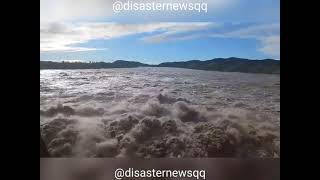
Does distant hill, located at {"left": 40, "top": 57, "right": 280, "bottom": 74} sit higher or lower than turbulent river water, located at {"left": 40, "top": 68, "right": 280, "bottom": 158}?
higher

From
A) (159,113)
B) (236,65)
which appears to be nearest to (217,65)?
(236,65)

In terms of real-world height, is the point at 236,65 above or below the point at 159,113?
above

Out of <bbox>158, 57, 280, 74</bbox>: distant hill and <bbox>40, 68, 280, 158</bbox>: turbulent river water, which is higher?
<bbox>158, 57, 280, 74</bbox>: distant hill

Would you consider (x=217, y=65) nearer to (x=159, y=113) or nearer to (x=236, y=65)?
(x=236, y=65)

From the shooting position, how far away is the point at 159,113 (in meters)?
2.52

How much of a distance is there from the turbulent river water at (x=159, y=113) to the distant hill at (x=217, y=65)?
1.2 inches

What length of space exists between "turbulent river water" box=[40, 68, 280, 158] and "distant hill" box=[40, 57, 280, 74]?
29mm

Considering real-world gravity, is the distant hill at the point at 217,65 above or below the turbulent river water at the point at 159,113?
above

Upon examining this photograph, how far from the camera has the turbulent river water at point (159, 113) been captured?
251 cm

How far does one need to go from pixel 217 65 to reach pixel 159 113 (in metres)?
0.44

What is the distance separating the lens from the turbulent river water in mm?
2506

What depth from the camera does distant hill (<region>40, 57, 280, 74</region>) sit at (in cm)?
254
